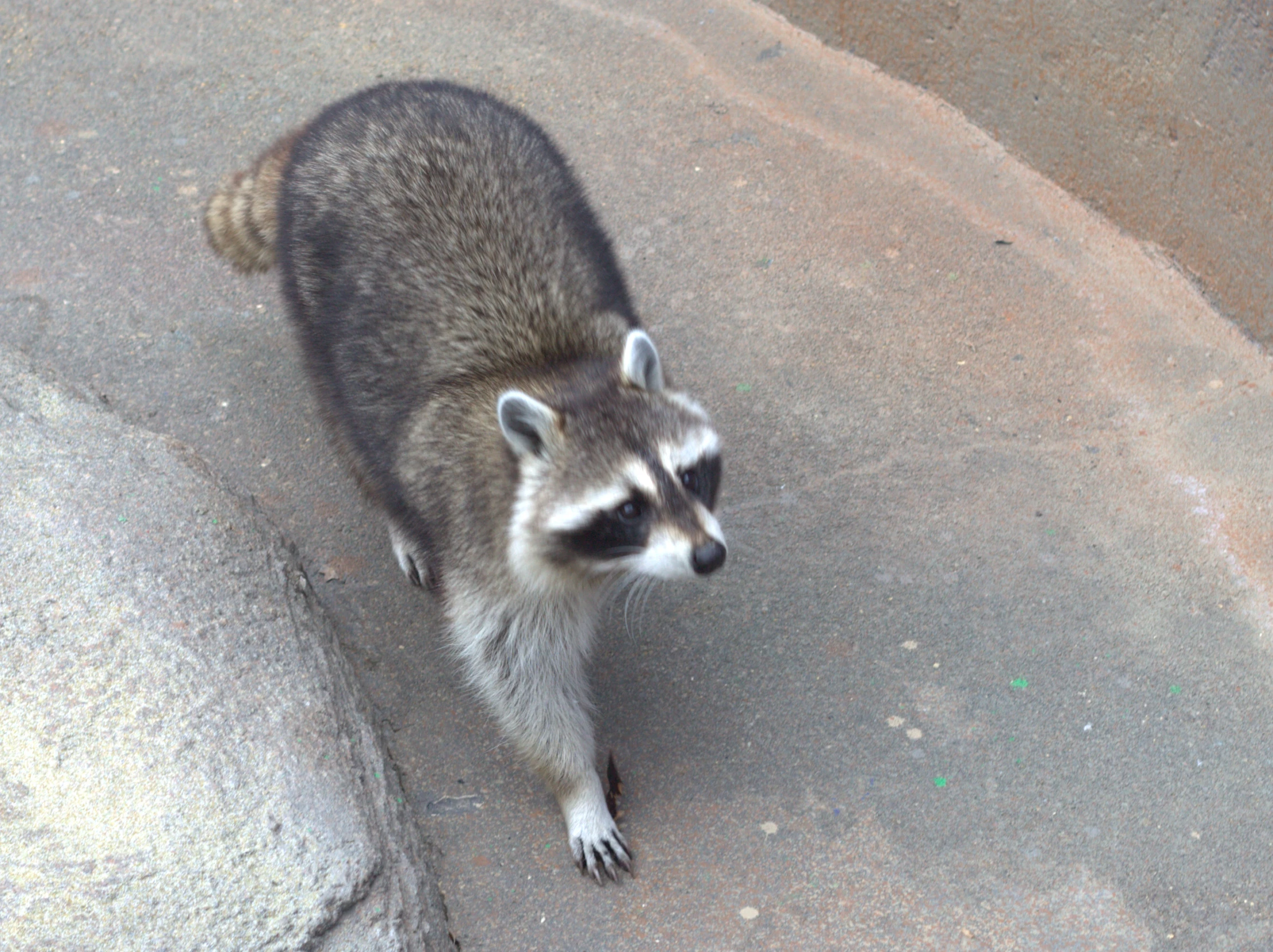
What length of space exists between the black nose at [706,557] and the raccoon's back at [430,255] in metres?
0.85

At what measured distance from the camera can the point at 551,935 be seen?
2.89m

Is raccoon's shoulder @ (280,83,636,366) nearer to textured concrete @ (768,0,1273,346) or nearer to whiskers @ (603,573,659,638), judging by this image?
whiskers @ (603,573,659,638)

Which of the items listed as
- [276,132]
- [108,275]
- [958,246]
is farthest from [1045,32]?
[108,275]

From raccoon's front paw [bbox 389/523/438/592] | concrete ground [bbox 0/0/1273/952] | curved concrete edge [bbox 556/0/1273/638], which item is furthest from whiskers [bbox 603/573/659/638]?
curved concrete edge [bbox 556/0/1273/638]

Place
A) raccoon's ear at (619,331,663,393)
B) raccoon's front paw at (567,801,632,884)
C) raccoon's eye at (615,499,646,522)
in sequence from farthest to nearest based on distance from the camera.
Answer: raccoon's front paw at (567,801,632,884), raccoon's ear at (619,331,663,393), raccoon's eye at (615,499,646,522)

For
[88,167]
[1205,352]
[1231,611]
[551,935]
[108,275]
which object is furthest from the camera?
[88,167]

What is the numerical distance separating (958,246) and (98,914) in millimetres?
3724

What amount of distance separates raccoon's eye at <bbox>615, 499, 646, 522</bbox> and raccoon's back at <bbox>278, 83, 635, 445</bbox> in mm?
661

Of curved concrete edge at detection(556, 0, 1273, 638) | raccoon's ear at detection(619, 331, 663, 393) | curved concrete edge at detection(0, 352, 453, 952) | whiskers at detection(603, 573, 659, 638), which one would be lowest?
whiskers at detection(603, 573, 659, 638)

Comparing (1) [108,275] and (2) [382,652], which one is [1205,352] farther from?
(1) [108,275]

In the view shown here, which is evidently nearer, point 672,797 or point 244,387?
point 672,797

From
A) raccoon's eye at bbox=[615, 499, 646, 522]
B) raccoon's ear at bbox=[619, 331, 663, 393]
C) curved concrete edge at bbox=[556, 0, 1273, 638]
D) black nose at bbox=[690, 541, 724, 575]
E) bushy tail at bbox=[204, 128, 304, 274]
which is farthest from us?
bushy tail at bbox=[204, 128, 304, 274]

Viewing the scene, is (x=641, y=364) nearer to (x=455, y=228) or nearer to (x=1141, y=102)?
(x=455, y=228)

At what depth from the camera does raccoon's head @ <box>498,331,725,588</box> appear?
2.70 meters
